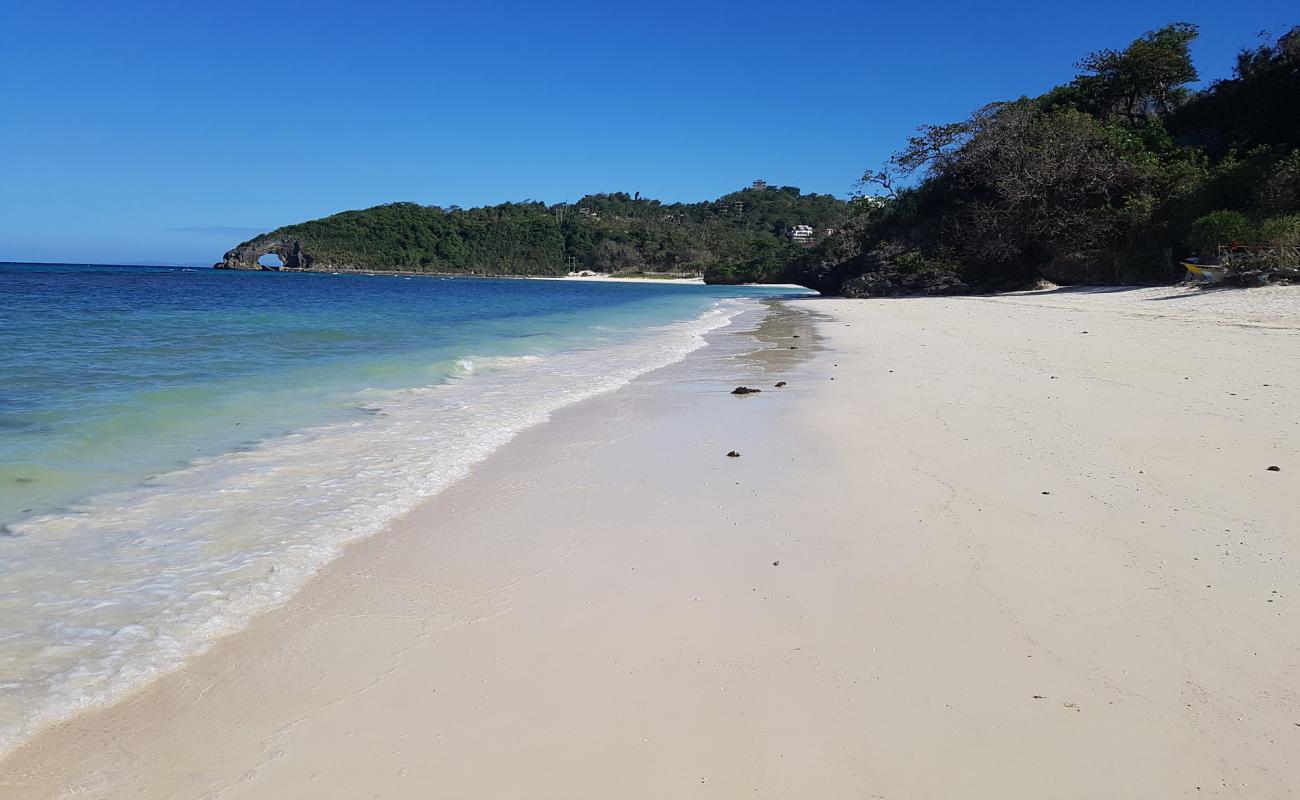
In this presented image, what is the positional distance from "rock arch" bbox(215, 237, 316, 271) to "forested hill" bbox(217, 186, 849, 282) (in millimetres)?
161

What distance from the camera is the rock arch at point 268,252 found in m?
110

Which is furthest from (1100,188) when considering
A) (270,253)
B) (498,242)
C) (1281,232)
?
(270,253)

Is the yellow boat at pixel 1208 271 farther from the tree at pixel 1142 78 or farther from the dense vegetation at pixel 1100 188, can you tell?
the tree at pixel 1142 78

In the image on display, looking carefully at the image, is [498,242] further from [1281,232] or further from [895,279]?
[1281,232]

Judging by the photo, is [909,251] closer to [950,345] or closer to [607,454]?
[950,345]

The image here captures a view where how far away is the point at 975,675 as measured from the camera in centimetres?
237

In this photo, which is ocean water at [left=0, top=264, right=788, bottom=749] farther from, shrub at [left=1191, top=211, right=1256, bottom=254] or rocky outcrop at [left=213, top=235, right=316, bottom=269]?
rocky outcrop at [left=213, top=235, right=316, bottom=269]

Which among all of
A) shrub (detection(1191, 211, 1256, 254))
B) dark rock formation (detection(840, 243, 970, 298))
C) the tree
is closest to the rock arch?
dark rock formation (detection(840, 243, 970, 298))

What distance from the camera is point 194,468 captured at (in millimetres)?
5047

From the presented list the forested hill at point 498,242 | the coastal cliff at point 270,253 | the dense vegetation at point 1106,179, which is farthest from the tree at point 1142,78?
the coastal cliff at point 270,253

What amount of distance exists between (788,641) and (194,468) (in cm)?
455

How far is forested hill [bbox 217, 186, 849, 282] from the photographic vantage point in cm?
11081


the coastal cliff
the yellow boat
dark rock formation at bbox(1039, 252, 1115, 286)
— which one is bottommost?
the yellow boat

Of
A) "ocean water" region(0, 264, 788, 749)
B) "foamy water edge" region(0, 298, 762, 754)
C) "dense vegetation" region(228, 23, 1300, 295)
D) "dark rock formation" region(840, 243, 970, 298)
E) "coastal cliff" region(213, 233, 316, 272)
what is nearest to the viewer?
"foamy water edge" region(0, 298, 762, 754)
